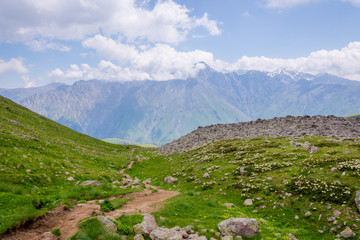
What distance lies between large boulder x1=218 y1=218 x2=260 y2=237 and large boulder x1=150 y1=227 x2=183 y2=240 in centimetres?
303

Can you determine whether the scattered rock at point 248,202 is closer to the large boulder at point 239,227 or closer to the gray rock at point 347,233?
the large boulder at point 239,227

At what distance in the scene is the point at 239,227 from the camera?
12406mm

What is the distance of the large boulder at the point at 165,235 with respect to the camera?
10.7 m

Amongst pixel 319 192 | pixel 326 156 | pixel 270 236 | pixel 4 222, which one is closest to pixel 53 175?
pixel 4 222

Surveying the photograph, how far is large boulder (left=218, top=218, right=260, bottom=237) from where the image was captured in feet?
40.0

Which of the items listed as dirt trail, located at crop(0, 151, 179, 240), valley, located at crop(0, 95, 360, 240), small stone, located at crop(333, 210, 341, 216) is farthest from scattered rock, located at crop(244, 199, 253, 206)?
dirt trail, located at crop(0, 151, 179, 240)

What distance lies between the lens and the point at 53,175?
69.4 feet

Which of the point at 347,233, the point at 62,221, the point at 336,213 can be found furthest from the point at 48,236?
the point at 336,213

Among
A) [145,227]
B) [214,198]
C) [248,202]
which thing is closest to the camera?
[145,227]

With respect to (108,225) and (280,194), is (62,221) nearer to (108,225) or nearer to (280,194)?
(108,225)

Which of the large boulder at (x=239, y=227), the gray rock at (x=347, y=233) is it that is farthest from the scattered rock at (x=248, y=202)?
the gray rock at (x=347, y=233)

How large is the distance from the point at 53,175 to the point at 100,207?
9.62m

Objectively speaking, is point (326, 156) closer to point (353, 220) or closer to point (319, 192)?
point (319, 192)

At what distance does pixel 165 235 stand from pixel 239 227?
4.89 m
